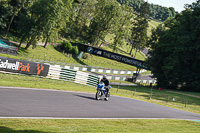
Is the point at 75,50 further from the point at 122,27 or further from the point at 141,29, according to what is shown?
the point at 141,29

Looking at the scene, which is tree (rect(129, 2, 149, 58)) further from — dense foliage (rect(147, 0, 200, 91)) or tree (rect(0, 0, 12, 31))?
tree (rect(0, 0, 12, 31))

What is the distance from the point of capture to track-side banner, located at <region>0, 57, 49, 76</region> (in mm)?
23692

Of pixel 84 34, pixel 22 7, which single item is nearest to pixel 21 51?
pixel 22 7

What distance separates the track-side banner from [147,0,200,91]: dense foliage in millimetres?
26662

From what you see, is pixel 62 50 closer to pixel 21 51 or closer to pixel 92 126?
pixel 21 51

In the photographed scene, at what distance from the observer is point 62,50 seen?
229 ft

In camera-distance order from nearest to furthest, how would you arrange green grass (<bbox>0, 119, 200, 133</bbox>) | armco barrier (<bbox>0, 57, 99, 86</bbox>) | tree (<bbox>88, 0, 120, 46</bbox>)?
green grass (<bbox>0, 119, 200, 133</bbox>) → armco barrier (<bbox>0, 57, 99, 86</bbox>) → tree (<bbox>88, 0, 120, 46</bbox>)

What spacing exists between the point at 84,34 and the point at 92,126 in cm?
8356

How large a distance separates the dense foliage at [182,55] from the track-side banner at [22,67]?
26.7 meters

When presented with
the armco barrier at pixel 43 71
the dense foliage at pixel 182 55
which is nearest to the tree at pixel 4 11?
the dense foliage at pixel 182 55

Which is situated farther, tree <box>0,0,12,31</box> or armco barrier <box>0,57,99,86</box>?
tree <box>0,0,12,31</box>

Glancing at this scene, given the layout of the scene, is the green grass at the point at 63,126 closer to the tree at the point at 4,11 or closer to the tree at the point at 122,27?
the tree at the point at 4,11

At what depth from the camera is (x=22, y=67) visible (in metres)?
25.3

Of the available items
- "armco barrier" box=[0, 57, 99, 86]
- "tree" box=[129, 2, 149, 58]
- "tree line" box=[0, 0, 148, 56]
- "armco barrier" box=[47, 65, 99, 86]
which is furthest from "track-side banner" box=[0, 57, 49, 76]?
"tree" box=[129, 2, 149, 58]
